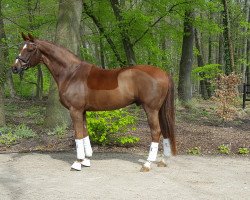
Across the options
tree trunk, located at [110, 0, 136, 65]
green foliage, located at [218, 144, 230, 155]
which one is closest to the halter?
green foliage, located at [218, 144, 230, 155]

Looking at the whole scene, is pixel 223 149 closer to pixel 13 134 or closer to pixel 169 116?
pixel 169 116

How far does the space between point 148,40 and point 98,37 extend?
8.30ft

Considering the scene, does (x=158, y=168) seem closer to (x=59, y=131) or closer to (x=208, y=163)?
(x=208, y=163)

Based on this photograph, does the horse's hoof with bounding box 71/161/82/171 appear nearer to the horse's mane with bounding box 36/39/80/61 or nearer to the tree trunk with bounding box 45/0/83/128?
the horse's mane with bounding box 36/39/80/61

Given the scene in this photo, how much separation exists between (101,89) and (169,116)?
4.50ft

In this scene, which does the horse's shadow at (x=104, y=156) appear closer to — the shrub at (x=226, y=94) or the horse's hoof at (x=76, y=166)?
the horse's hoof at (x=76, y=166)

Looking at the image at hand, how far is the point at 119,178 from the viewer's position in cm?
634

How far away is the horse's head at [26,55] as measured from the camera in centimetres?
680

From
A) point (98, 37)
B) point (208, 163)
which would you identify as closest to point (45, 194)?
point (208, 163)

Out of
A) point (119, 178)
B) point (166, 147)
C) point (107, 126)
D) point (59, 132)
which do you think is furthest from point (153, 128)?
point (59, 132)

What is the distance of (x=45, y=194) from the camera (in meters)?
5.39

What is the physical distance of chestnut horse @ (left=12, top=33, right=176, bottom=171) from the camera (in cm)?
670

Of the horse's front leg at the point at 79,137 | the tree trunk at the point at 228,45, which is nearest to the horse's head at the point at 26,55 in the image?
the horse's front leg at the point at 79,137

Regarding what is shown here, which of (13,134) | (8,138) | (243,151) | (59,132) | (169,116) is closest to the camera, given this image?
(169,116)
